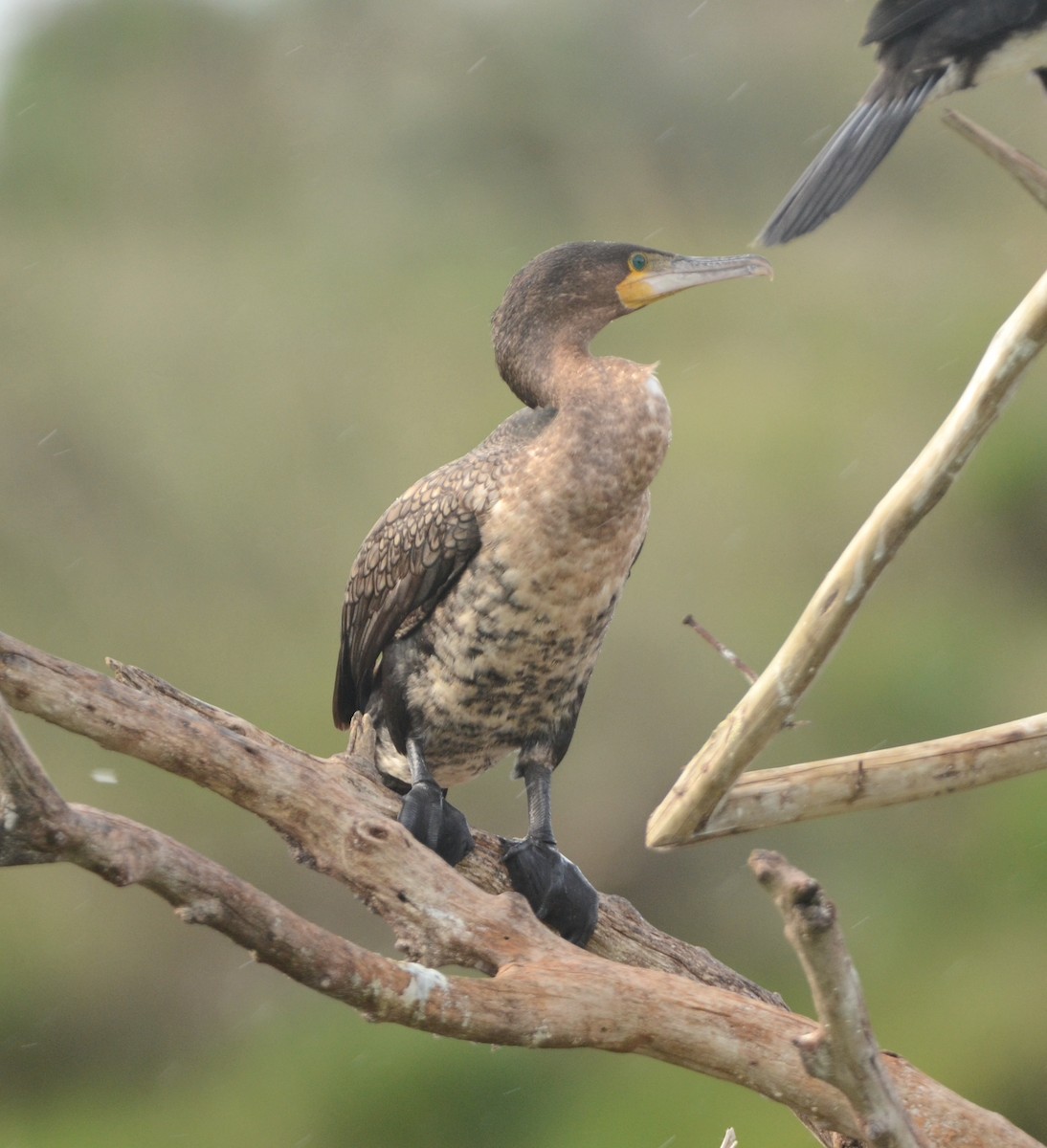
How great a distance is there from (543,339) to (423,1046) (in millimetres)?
4909

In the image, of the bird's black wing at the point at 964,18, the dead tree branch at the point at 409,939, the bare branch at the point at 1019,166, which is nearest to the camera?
the dead tree branch at the point at 409,939

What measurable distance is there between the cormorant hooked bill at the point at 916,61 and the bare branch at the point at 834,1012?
1323 mm

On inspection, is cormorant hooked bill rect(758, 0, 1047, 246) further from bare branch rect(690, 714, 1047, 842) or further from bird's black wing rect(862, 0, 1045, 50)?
bare branch rect(690, 714, 1047, 842)

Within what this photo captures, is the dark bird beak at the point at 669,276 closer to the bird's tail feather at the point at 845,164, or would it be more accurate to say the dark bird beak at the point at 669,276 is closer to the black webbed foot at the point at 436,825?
the bird's tail feather at the point at 845,164

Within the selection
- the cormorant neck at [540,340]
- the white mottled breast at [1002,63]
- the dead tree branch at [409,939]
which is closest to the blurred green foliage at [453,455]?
the cormorant neck at [540,340]

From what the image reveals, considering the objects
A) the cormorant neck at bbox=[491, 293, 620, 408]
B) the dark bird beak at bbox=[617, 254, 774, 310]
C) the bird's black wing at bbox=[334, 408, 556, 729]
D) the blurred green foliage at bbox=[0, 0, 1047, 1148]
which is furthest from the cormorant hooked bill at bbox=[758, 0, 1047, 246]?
the blurred green foliage at bbox=[0, 0, 1047, 1148]

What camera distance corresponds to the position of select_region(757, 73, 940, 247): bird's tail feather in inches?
97.1

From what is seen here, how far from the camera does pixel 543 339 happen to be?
2.64m

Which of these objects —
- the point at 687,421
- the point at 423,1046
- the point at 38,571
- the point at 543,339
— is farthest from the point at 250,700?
the point at 543,339

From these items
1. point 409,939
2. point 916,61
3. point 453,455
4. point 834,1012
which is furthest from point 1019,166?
point 453,455

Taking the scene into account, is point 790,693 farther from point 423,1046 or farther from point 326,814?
point 423,1046

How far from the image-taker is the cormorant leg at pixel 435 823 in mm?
2561

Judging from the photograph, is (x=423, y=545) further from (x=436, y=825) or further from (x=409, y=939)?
(x=409, y=939)

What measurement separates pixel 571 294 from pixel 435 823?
0.96 metres
